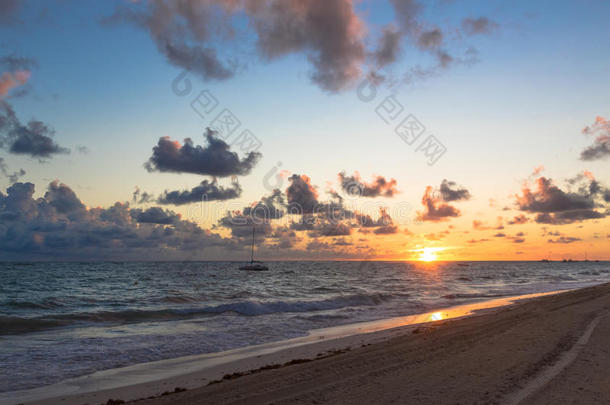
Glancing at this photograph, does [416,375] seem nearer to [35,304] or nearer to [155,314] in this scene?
[155,314]

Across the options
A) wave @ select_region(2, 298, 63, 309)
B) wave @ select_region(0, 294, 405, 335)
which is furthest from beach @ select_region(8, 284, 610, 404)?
wave @ select_region(2, 298, 63, 309)

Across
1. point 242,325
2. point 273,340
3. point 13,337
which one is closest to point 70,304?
point 13,337

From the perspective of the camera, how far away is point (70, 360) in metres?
13.6

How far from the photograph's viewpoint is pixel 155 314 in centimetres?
2681

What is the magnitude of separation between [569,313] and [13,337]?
2763 cm

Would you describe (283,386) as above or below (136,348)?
above

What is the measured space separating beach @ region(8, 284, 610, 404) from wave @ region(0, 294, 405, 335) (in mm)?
14127

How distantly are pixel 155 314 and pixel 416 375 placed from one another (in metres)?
21.8

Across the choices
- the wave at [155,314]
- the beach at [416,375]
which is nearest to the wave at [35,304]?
the wave at [155,314]

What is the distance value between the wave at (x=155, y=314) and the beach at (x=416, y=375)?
14.1 metres

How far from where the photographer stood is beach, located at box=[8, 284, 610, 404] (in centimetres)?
790

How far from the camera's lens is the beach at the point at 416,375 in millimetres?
7902

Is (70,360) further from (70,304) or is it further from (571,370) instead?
(70,304)

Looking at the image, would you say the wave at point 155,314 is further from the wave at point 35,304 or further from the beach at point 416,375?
the beach at point 416,375
